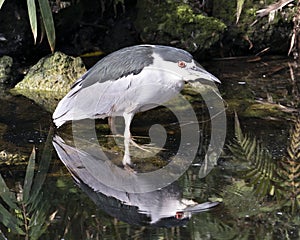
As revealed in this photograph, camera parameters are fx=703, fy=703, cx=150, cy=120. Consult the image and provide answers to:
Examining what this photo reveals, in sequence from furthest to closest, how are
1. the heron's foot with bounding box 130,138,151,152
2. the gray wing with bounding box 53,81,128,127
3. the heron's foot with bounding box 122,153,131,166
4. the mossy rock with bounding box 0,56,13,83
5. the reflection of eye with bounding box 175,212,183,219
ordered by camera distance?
the mossy rock with bounding box 0,56,13,83 < the gray wing with bounding box 53,81,128,127 < the heron's foot with bounding box 130,138,151,152 < the heron's foot with bounding box 122,153,131,166 < the reflection of eye with bounding box 175,212,183,219

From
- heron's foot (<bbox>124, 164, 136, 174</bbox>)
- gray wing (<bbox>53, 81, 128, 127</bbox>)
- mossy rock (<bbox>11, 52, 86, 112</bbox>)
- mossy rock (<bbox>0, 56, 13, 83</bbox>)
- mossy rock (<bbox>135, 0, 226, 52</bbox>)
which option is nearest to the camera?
heron's foot (<bbox>124, 164, 136, 174</bbox>)

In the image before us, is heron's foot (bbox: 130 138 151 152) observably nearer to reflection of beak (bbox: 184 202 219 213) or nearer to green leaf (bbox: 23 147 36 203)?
green leaf (bbox: 23 147 36 203)

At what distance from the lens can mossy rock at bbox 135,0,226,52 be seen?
23.1 ft

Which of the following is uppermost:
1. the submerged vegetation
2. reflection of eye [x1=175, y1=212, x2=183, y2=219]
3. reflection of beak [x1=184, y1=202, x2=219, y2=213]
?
the submerged vegetation

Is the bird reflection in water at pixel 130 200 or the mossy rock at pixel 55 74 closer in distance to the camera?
the bird reflection in water at pixel 130 200

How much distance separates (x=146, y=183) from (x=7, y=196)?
2.70 ft

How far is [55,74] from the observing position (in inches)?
250

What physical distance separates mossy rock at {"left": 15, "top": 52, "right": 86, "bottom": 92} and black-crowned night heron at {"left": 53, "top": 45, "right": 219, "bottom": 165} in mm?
1216

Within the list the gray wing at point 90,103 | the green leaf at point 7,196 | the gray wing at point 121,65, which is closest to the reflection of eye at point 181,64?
the gray wing at point 121,65

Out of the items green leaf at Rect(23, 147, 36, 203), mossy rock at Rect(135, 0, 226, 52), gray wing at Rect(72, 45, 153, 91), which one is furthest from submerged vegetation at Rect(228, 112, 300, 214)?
mossy rock at Rect(135, 0, 226, 52)

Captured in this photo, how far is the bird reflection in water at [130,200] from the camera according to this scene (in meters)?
3.70

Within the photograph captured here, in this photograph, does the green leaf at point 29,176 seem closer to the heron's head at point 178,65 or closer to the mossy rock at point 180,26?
the heron's head at point 178,65

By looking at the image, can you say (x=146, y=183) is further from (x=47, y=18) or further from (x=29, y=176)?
(x=47, y=18)

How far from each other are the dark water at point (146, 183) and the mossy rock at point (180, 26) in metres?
1.32
